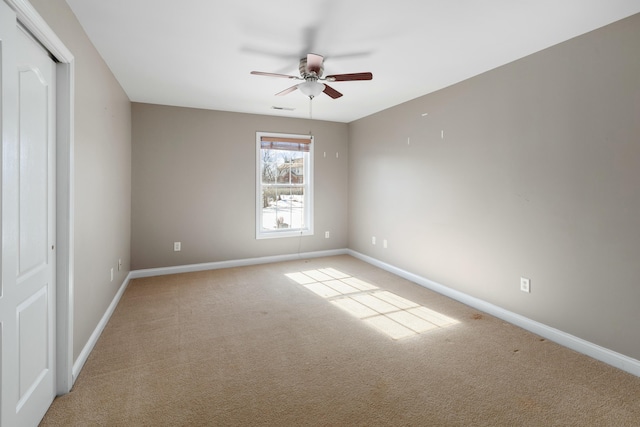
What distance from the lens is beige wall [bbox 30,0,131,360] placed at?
7.24 ft

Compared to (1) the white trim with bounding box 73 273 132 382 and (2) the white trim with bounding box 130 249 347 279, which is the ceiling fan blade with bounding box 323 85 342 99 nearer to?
(1) the white trim with bounding box 73 273 132 382

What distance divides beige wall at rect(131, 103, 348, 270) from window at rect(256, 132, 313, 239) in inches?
4.6

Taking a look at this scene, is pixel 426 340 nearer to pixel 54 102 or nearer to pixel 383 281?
pixel 383 281

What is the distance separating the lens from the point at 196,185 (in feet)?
15.8

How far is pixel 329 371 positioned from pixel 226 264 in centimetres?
318

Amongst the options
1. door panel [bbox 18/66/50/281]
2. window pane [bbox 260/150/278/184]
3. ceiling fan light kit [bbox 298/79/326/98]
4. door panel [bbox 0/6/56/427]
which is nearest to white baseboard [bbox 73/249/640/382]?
door panel [bbox 0/6/56/427]

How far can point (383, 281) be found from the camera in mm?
4383

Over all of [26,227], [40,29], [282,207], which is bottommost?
[26,227]

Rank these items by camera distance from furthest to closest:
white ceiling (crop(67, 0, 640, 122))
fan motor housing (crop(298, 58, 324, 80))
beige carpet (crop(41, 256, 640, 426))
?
fan motor housing (crop(298, 58, 324, 80)) → white ceiling (crop(67, 0, 640, 122)) → beige carpet (crop(41, 256, 640, 426))

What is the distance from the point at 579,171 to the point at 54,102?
373 cm

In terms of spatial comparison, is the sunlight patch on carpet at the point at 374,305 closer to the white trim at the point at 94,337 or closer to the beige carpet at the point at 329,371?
the beige carpet at the point at 329,371

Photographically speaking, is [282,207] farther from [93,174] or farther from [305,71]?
[93,174]

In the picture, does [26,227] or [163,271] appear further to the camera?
[163,271]

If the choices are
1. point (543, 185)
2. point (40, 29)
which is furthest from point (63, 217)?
point (543, 185)
